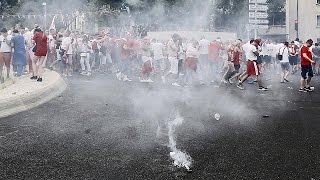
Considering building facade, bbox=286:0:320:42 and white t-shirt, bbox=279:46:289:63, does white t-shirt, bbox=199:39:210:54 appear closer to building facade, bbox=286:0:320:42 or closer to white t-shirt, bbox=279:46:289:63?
white t-shirt, bbox=279:46:289:63

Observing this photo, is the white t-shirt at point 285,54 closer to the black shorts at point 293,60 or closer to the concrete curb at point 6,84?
the black shorts at point 293,60

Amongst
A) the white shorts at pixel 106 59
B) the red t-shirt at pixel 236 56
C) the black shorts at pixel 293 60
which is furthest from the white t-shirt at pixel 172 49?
the black shorts at pixel 293 60

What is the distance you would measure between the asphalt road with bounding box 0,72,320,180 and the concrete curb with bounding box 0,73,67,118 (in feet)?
0.81

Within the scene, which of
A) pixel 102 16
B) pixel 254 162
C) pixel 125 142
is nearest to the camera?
pixel 254 162

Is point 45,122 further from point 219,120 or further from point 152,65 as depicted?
point 152,65

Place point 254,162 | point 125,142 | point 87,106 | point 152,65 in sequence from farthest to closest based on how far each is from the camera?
point 152,65
point 87,106
point 125,142
point 254,162

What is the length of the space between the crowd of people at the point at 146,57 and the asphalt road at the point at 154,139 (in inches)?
122

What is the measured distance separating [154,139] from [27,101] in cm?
377

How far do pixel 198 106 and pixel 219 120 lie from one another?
178 centimetres

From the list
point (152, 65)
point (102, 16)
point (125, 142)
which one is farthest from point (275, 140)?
point (102, 16)

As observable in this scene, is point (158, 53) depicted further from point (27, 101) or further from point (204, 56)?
point (27, 101)

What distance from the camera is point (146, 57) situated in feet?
50.6

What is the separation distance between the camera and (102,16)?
17.4 meters

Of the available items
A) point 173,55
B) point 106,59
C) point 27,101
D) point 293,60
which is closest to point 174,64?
point 173,55
